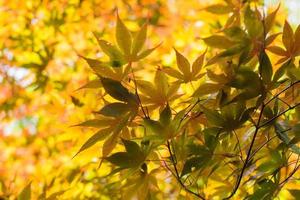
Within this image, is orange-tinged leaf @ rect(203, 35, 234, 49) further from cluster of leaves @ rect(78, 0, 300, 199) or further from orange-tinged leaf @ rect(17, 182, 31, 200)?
orange-tinged leaf @ rect(17, 182, 31, 200)

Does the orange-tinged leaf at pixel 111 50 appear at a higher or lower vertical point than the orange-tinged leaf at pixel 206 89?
higher

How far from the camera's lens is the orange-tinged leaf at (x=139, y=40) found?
1.82 ft

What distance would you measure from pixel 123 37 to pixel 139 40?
2cm

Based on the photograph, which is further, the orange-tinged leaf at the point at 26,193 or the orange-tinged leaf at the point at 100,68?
the orange-tinged leaf at the point at 26,193

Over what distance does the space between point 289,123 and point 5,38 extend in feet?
4.94

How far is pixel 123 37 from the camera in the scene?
56 centimetres

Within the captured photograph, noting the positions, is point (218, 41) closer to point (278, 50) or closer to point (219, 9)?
point (278, 50)

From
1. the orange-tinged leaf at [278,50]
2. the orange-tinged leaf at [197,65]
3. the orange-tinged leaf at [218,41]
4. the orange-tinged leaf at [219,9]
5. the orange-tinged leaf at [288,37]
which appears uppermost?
the orange-tinged leaf at [288,37]

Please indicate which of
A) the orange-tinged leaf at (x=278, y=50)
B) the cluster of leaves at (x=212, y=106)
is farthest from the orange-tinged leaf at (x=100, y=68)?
the orange-tinged leaf at (x=278, y=50)

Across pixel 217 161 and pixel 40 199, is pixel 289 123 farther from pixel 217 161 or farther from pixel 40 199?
pixel 40 199

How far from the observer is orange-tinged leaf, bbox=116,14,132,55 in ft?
1.81

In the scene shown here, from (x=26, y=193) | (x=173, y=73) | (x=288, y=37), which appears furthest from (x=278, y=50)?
(x=26, y=193)

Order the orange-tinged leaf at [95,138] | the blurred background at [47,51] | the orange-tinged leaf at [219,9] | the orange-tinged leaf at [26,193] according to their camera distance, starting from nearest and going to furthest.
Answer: the orange-tinged leaf at [95,138], the orange-tinged leaf at [26,193], the orange-tinged leaf at [219,9], the blurred background at [47,51]

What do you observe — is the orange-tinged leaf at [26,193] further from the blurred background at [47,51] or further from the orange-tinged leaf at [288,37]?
the blurred background at [47,51]
